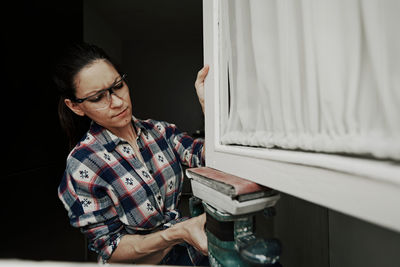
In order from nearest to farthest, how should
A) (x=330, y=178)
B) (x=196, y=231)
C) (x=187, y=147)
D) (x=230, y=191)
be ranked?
(x=330, y=178) < (x=230, y=191) < (x=196, y=231) < (x=187, y=147)

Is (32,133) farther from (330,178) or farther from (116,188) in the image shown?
(330,178)

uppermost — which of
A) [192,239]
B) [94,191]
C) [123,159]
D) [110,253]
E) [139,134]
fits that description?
[139,134]

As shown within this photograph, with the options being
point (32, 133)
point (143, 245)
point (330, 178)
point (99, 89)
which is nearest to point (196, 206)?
point (143, 245)

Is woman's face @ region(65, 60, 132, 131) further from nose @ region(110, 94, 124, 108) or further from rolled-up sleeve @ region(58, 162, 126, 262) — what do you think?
rolled-up sleeve @ region(58, 162, 126, 262)

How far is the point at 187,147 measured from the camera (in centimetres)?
109

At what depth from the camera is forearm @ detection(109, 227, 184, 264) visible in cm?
76

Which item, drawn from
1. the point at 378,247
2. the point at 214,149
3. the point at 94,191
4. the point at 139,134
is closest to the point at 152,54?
the point at 139,134

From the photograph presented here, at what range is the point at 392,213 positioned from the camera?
0.64ft

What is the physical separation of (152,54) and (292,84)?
12.9 feet

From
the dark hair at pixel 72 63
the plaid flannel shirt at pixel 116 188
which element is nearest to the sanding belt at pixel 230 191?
the plaid flannel shirt at pixel 116 188

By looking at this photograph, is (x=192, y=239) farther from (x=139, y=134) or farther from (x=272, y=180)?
(x=139, y=134)

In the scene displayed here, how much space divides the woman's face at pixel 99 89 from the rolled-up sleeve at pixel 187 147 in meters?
0.27

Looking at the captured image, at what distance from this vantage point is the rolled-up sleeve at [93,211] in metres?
0.81

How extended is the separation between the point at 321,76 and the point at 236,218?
11.9 inches
